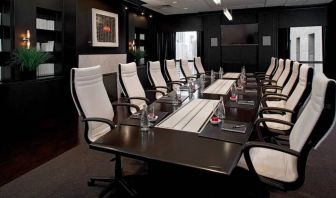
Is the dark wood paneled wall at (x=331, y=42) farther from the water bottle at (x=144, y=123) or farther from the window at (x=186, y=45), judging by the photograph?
the water bottle at (x=144, y=123)

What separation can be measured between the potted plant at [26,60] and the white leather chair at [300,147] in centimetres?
408

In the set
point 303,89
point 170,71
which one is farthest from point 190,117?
point 170,71

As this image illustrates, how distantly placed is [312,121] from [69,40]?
5.34 m

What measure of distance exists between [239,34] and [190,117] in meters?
8.12

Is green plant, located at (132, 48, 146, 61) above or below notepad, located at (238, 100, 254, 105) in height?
above

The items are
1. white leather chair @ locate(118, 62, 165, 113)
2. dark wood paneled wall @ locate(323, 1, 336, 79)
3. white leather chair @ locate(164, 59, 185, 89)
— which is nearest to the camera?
white leather chair @ locate(118, 62, 165, 113)

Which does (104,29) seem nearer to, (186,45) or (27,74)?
(27,74)

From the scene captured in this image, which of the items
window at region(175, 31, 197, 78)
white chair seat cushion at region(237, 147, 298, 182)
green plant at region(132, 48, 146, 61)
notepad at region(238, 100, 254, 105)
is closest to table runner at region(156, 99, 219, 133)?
notepad at region(238, 100, 254, 105)

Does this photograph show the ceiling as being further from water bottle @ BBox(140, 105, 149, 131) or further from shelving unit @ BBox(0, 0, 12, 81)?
water bottle @ BBox(140, 105, 149, 131)

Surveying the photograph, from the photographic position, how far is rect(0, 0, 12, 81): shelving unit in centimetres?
439

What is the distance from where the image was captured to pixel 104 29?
6.72 meters

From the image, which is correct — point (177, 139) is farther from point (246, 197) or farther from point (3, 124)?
point (3, 124)

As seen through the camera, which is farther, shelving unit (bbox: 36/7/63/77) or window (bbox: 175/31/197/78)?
window (bbox: 175/31/197/78)

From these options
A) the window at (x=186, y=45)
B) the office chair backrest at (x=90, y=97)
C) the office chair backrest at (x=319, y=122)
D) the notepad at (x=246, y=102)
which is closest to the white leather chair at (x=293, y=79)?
the notepad at (x=246, y=102)
